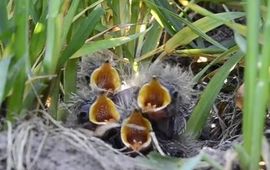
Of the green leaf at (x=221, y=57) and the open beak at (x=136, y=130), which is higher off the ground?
the green leaf at (x=221, y=57)

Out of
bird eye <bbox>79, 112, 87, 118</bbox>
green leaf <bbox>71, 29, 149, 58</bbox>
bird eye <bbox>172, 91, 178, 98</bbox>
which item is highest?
green leaf <bbox>71, 29, 149, 58</bbox>

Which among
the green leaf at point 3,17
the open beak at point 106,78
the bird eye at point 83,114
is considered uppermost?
the green leaf at point 3,17

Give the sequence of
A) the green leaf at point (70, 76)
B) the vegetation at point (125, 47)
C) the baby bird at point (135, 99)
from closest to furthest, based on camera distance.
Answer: the vegetation at point (125, 47) < the baby bird at point (135, 99) < the green leaf at point (70, 76)

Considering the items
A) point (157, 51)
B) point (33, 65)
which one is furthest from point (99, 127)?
point (157, 51)

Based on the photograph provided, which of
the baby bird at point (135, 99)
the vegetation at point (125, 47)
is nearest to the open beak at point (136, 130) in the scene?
the baby bird at point (135, 99)

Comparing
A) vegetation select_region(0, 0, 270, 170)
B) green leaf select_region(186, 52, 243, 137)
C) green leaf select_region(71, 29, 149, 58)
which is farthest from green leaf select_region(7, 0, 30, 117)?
green leaf select_region(186, 52, 243, 137)

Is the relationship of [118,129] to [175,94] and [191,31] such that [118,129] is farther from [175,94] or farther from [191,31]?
[191,31]

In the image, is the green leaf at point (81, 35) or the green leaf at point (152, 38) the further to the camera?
the green leaf at point (152, 38)

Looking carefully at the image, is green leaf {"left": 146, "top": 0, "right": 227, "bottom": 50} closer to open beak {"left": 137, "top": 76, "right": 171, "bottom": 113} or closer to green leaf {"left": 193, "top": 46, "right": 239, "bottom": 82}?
green leaf {"left": 193, "top": 46, "right": 239, "bottom": 82}

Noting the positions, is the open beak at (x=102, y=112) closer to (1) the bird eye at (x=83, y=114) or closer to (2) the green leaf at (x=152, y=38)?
(1) the bird eye at (x=83, y=114)
